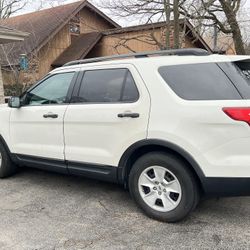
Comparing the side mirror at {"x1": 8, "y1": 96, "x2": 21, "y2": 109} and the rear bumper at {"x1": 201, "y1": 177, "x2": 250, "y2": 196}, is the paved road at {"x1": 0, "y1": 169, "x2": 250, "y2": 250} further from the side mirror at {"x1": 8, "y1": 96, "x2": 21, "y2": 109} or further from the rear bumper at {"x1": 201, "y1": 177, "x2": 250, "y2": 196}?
the side mirror at {"x1": 8, "y1": 96, "x2": 21, "y2": 109}

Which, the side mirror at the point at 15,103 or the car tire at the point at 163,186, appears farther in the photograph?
the side mirror at the point at 15,103

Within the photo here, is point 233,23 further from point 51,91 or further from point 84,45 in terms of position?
point 51,91

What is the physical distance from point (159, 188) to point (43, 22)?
20.3 m

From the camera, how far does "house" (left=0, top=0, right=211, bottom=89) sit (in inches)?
766

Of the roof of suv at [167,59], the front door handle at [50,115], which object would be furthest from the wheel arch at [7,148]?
the roof of suv at [167,59]

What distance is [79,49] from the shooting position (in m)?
21.7

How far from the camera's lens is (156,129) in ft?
13.2

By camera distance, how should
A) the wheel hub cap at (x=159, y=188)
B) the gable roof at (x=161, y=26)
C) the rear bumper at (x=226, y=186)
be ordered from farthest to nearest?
the gable roof at (x=161, y=26), the wheel hub cap at (x=159, y=188), the rear bumper at (x=226, y=186)

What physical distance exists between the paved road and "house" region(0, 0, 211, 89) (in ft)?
44.5

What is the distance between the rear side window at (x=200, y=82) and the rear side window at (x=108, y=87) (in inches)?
16.8

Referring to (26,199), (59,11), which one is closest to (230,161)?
(26,199)

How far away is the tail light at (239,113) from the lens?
11.6 ft

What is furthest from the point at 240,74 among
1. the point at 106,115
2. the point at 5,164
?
the point at 5,164

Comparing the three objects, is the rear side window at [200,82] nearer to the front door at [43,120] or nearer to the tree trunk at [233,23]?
the front door at [43,120]
